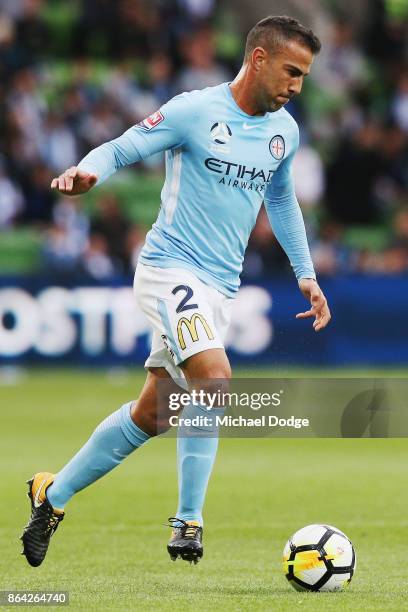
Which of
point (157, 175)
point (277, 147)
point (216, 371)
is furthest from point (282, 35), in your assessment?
point (157, 175)

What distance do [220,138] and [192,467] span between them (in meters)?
1.43

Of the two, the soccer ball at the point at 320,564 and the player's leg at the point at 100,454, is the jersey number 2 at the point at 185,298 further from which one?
the soccer ball at the point at 320,564

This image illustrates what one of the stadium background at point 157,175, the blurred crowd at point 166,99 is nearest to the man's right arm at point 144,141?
the stadium background at point 157,175

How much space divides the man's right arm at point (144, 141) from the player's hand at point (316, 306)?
36.4 inches

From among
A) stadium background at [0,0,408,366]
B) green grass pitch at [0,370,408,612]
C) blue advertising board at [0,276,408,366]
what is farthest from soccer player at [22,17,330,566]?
blue advertising board at [0,276,408,366]

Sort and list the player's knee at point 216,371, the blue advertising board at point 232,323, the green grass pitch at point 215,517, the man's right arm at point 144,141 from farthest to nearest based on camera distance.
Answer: the blue advertising board at point 232,323
the player's knee at point 216,371
the man's right arm at point 144,141
the green grass pitch at point 215,517

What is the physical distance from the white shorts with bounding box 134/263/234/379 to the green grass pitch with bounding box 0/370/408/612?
0.95 meters

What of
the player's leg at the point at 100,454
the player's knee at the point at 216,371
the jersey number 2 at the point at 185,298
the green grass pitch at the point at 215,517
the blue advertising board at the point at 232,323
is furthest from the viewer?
the blue advertising board at the point at 232,323

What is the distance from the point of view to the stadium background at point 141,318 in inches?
252

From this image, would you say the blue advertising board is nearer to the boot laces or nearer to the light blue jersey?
the light blue jersey

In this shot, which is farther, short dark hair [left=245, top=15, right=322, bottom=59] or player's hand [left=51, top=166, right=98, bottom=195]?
short dark hair [left=245, top=15, right=322, bottom=59]

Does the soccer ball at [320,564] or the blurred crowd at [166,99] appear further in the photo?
the blurred crowd at [166,99]

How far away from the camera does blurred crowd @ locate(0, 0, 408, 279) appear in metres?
15.9

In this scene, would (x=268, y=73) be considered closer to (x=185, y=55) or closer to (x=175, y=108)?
(x=175, y=108)
